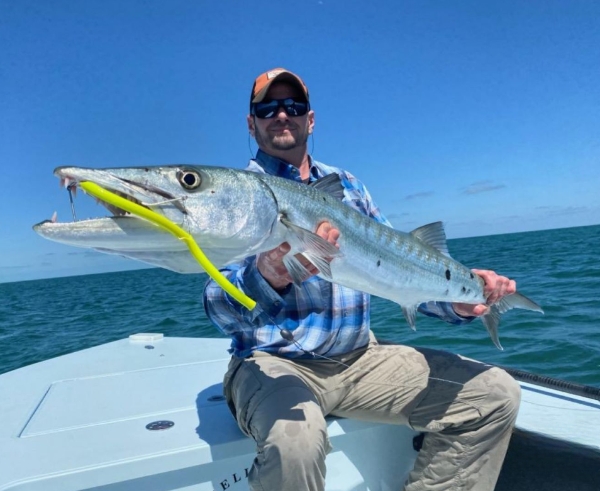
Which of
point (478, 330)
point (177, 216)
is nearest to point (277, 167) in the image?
point (177, 216)

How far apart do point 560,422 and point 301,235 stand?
2.37 m

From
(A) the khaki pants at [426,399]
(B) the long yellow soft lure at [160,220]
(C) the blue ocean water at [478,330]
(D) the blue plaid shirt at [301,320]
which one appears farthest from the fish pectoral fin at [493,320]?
(C) the blue ocean water at [478,330]

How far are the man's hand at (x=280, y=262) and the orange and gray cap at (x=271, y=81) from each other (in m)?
1.43

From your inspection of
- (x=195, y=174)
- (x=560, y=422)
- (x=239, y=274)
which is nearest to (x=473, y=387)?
(x=560, y=422)

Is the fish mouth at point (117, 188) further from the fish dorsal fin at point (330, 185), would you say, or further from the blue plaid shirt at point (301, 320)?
the fish dorsal fin at point (330, 185)

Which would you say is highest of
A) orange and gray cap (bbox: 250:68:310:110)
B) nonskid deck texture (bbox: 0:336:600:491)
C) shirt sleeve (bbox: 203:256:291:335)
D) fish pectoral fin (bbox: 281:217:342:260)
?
orange and gray cap (bbox: 250:68:310:110)

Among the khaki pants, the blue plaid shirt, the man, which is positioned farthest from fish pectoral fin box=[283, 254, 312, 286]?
the khaki pants

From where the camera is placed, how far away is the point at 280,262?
2.33 meters

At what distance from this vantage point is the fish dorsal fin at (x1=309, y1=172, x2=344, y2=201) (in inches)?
105

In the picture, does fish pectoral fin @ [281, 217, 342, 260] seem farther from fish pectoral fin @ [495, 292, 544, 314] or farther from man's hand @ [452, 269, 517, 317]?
fish pectoral fin @ [495, 292, 544, 314]

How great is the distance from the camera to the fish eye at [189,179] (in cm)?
196

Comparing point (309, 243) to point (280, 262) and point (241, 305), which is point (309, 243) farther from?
point (241, 305)

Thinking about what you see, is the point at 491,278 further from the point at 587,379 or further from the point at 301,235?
the point at 587,379

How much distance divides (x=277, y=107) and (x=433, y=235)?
1405 mm
